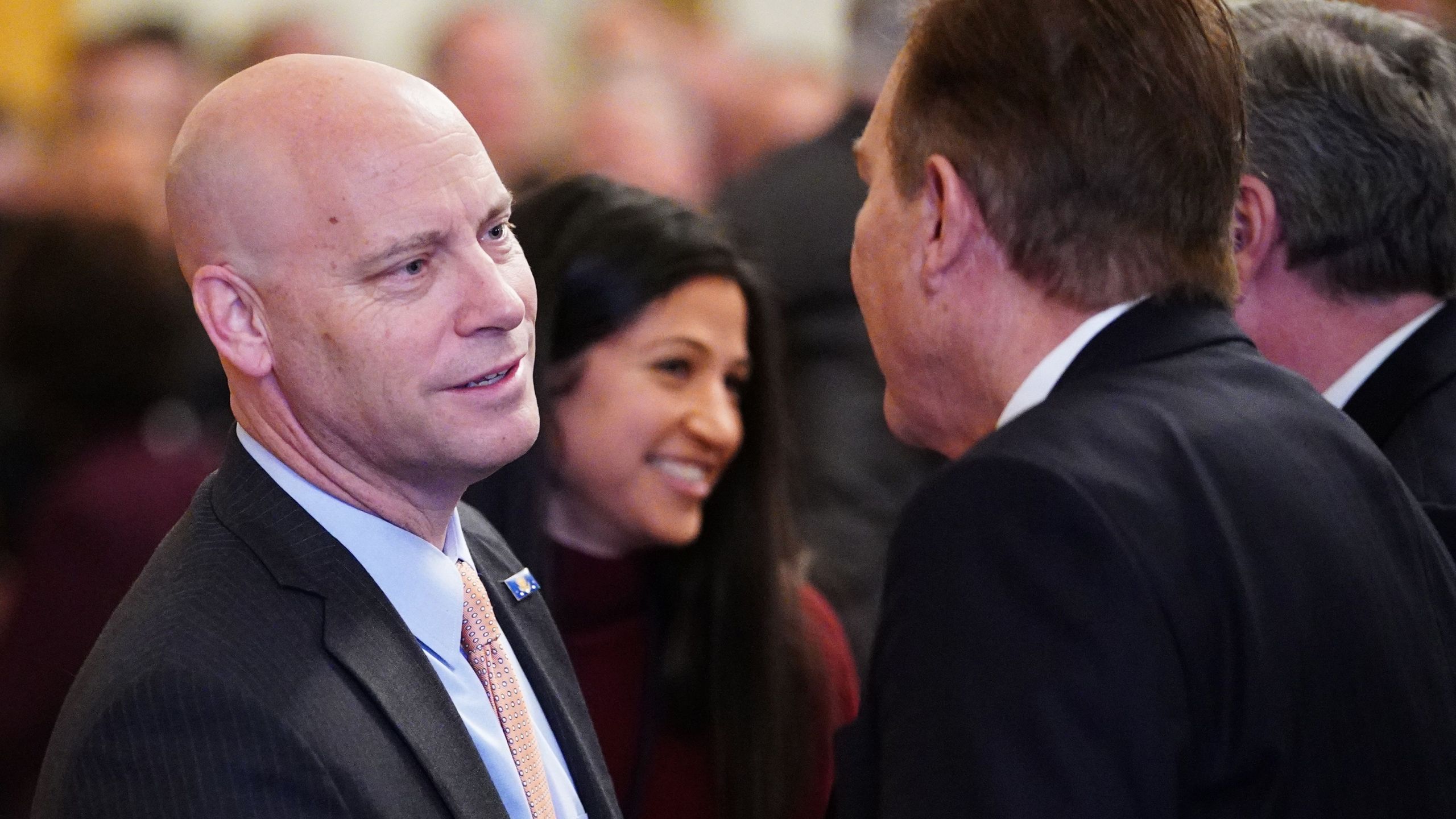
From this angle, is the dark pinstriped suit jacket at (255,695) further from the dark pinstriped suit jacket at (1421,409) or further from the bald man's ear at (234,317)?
the dark pinstriped suit jacket at (1421,409)

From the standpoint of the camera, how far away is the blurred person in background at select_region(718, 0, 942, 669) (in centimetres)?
338

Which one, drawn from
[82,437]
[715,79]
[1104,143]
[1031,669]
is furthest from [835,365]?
[715,79]

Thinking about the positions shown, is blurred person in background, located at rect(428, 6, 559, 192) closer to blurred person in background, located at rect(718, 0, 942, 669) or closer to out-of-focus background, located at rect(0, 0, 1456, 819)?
out-of-focus background, located at rect(0, 0, 1456, 819)

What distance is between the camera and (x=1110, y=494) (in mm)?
1316

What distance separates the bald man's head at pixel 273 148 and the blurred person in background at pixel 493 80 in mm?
3807

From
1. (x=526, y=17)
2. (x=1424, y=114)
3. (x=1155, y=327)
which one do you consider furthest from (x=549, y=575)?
(x=526, y=17)

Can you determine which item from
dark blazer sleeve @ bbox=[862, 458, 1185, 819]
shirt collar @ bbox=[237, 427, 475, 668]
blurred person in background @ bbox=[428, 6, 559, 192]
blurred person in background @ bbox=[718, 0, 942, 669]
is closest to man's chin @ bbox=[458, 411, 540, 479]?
shirt collar @ bbox=[237, 427, 475, 668]

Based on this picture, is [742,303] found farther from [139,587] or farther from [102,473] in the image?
[139,587]

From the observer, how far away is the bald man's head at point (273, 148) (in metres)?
1.42

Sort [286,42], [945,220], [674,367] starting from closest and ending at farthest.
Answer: [945,220], [674,367], [286,42]

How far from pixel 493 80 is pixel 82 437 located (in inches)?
111

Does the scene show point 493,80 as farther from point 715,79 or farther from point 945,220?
point 945,220

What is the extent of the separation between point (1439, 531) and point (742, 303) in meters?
1.17

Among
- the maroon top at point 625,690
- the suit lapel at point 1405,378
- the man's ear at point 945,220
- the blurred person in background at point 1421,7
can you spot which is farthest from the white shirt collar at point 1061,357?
the blurred person in background at point 1421,7
